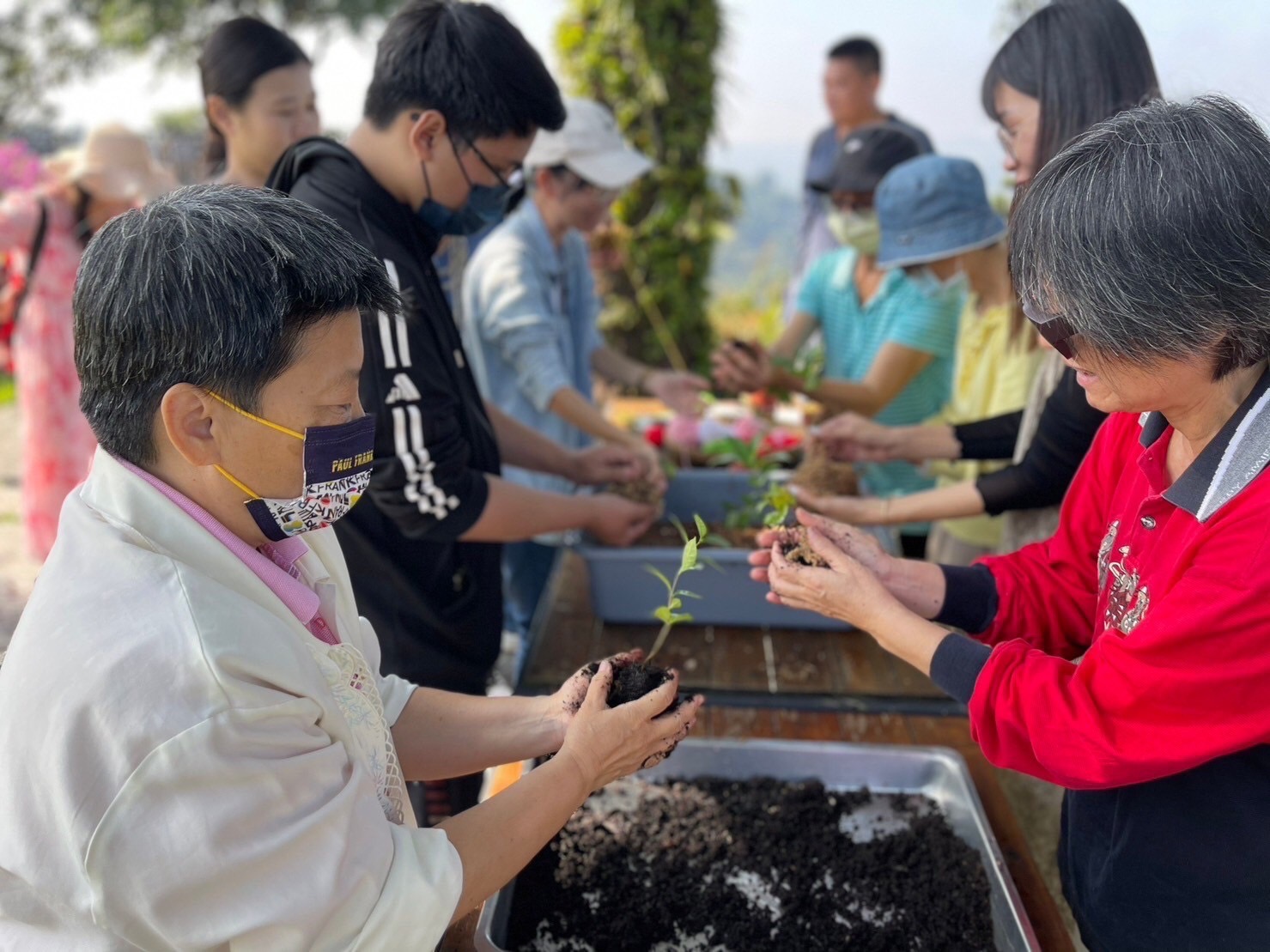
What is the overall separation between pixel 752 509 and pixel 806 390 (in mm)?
734

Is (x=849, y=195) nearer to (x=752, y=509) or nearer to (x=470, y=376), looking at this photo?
(x=752, y=509)

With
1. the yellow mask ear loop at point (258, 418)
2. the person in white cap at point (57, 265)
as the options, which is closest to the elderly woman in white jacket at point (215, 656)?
the yellow mask ear loop at point (258, 418)

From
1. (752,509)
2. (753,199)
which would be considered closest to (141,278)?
(752,509)

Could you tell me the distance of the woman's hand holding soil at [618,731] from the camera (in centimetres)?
141

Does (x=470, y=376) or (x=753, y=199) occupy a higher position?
(x=470, y=376)

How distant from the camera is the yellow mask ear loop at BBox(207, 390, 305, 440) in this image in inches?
44.1

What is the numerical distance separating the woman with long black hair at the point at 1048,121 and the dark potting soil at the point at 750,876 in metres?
0.76

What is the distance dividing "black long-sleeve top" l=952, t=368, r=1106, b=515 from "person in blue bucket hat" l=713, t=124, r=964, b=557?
43.2 inches

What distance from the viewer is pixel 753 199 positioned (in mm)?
22438

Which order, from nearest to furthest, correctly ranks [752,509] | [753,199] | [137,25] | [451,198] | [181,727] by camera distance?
[181,727] → [451,198] → [752,509] → [137,25] → [753,199]

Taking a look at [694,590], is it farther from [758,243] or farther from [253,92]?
[758,243]

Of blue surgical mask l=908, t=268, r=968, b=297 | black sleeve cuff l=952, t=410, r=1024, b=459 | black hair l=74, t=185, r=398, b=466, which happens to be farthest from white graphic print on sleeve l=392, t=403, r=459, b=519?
blue surgical mask l=908, t=268, r=968, b=297

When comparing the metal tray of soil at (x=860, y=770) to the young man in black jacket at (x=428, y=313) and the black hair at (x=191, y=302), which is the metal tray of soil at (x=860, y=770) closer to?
the young man in black jacket at (x=428, y=313)

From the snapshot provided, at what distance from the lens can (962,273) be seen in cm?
320
